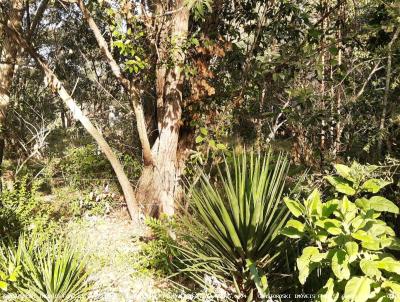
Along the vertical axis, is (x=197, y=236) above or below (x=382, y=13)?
below

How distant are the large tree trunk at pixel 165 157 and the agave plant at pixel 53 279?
1752 millimetres

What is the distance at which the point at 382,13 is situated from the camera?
3730 millimetres

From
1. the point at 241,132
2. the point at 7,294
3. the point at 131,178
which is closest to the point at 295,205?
the point at 7,294

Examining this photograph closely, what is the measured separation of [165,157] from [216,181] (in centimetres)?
136

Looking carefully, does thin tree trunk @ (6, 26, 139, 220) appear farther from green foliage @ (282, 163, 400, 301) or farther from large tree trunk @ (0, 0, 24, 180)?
green foliage @ (282, 163, 400, 301)

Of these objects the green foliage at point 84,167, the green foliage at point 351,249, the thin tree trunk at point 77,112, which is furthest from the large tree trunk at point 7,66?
the green foliage at point 351,249

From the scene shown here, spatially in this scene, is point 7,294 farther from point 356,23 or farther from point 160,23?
point 356,23

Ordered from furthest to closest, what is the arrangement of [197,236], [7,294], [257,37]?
[257,37], [7,294], [197,236]

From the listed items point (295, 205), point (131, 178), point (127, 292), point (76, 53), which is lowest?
point (127, 292)

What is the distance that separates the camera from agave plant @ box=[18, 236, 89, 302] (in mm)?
3305

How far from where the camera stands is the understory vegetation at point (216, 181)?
1993 millimetres

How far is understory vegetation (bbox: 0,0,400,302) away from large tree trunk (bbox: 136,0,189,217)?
2 centimetres

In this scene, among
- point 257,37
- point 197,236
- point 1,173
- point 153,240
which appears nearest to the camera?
point 197,236

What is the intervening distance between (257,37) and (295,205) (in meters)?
3.81
